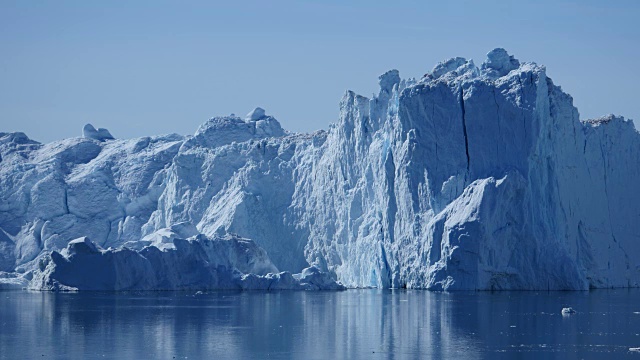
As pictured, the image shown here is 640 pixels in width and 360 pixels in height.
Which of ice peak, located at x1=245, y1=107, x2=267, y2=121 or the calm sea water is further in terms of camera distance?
ice peak, located at x1=245, y1=107, x2=267, y2=121

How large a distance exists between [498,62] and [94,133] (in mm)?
28458

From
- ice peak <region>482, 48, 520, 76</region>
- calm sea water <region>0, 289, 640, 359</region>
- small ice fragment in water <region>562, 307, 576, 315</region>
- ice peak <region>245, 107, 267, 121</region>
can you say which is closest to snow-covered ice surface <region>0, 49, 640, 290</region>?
ice peak <region>482, 48, 520, 76</region>

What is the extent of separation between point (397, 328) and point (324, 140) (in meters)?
25.7

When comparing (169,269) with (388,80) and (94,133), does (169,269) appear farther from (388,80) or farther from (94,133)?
(94,133)

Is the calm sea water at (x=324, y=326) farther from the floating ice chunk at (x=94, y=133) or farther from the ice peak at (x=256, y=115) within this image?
the floating ice chunk at (x=94, y=133)

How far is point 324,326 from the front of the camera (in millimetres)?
31484

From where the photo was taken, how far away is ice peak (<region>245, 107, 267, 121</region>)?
2530 inches

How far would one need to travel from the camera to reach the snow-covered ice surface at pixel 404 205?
43656 millimetres

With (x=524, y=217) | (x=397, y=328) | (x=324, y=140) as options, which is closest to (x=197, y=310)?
(x=397, y=328)

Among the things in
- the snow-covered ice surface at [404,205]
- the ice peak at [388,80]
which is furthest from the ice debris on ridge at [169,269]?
the ice peak at [388,80]

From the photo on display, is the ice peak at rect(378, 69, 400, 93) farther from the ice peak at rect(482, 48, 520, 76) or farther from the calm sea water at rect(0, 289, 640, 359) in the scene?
the calm sea water at rect(0, 289, 640, 359)

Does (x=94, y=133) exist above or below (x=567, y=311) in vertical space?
above

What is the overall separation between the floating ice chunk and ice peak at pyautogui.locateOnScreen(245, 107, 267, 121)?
30.7 ft

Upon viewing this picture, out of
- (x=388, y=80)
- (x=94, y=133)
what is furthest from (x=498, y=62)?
(x=94, y=133)
